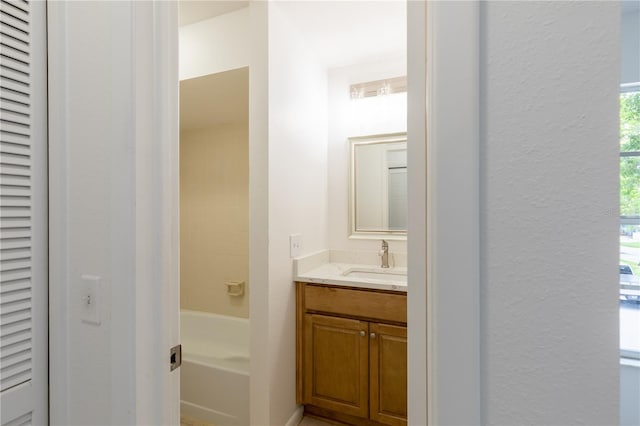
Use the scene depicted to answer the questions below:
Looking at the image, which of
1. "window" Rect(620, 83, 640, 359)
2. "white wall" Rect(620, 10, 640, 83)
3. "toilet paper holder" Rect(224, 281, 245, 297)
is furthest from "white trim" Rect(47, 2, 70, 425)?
"window" Rect(620, 83, 640, 359)

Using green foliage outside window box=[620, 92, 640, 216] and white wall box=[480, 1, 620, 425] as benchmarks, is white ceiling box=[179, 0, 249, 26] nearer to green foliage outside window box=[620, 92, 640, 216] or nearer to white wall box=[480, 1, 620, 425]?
white wall box=[480, 1, 620, 425]

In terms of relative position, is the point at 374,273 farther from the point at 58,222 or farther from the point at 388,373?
the point at 58,222

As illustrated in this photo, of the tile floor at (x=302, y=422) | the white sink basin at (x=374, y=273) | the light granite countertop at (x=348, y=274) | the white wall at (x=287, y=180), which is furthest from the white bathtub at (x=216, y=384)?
the white sink basin at (x=374, y=273)

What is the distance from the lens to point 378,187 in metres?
2.43

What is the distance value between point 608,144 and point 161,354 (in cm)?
95

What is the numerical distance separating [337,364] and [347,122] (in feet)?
5.89

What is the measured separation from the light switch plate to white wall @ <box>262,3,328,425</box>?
962 millimetres

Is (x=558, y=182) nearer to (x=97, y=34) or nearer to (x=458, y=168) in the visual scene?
(x=458, y=168)

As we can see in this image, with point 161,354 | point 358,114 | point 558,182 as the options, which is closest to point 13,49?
point 161,354

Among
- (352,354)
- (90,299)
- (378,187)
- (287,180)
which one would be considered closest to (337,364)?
(352,354)

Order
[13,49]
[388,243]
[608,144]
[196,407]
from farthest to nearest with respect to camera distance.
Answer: [388,243], [196,407], [13,49], [608,144]

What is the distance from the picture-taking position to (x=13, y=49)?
0.74 meters

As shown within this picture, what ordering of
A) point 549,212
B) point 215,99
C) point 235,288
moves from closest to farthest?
point 549,212
point 215,99
point 235,288

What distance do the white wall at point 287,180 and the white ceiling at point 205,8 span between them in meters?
0.26
